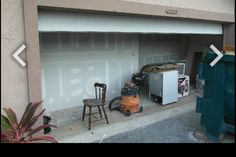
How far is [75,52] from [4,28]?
321cm

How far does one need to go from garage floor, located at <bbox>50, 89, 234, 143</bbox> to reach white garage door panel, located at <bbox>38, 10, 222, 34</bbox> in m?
1.57

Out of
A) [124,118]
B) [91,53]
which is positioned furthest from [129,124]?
[91,53]

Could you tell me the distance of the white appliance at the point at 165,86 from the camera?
601 cm

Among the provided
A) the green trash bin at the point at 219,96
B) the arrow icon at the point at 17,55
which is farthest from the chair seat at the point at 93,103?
the green trash bin at the point at 219,96

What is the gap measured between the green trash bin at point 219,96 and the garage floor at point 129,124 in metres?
0.05

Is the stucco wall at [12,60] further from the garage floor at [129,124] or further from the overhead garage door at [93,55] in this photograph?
the overhead garage door at [93,55]

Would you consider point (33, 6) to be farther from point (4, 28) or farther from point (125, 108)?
point (125, 108)

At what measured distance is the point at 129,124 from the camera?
333cm

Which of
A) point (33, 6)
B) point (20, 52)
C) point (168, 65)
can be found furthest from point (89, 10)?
point (168, 65)

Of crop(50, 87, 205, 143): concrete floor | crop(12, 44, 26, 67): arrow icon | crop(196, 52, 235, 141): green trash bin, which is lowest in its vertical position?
crop(50, 87, 205, 143): concrete floor

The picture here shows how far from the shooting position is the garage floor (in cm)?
142

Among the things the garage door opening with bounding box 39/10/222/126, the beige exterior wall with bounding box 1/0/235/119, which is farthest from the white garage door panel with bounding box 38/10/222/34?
the beige exterior wall with bounding box 1/0/235/119

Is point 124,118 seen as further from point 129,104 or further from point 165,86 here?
point 165,86

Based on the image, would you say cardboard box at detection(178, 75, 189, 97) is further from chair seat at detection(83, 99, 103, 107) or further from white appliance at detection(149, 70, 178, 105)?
chair seat at detection(83, 99, 103, 107)
